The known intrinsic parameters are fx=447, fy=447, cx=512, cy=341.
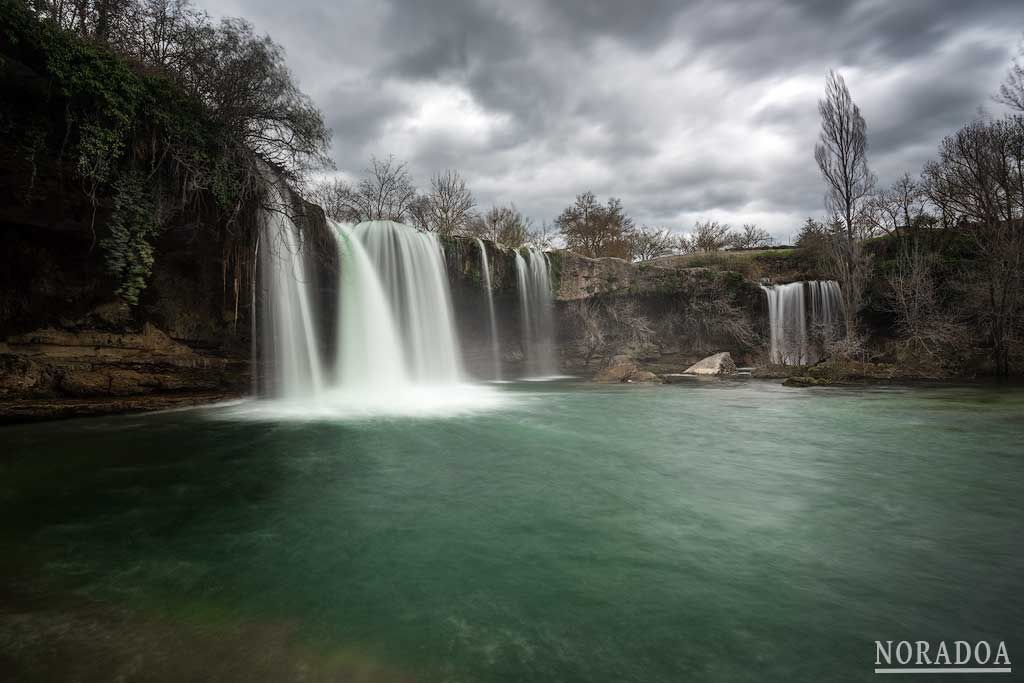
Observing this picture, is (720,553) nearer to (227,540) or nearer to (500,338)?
(227,540)

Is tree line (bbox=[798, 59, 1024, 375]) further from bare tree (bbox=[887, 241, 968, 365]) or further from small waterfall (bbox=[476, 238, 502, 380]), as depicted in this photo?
small waterfall (bbox=[476, 238, 502, 380])

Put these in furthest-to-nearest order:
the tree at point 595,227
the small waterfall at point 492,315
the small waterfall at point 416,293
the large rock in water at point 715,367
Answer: the tree at point 595,227
the large rock in water at point 715,367
the small waterfall at point 492,315
the small waterfall at point 416,293

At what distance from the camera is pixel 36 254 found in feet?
27.7

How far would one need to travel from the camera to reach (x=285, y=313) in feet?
39.2

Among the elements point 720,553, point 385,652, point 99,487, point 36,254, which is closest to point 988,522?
point 720,553

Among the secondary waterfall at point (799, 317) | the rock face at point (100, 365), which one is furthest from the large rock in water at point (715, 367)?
the rock face at point (100, 365)

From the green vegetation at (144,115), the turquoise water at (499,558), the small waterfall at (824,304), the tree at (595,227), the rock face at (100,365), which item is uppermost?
the tree at (595,227)

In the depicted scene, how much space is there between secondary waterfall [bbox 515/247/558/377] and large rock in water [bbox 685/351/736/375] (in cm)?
679

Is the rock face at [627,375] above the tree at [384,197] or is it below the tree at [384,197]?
below

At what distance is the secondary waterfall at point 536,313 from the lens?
20562 millimetres

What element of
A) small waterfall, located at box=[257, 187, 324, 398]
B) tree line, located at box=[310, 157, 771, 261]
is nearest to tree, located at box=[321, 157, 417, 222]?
tree line, located at box=[310, 157, 771, 261]

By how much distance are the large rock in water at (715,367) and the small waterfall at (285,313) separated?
52.9 feet

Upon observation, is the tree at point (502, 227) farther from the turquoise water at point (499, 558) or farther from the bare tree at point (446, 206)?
the turquoise water at point (499, 558)

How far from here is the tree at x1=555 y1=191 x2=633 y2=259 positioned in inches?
1389
